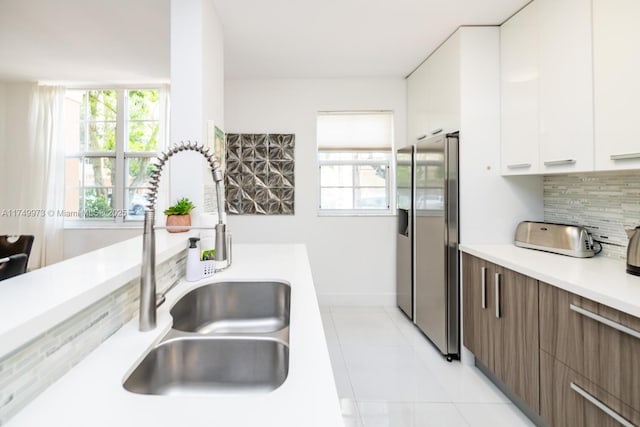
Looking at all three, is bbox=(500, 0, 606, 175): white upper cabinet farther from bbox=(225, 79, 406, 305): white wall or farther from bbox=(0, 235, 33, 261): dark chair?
bbox=(0, 235, 33, 261): dark chair

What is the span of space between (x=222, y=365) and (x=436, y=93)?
2860 mm

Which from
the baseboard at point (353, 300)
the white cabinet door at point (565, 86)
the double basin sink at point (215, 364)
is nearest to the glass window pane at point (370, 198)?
the baseboard at point (353, 300)

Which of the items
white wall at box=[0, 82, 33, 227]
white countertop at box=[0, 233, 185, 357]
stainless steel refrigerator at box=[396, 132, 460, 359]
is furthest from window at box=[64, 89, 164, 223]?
white countertop at box=[0, 233, 185, 357]

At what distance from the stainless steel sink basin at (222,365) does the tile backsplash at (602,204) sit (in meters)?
2.10

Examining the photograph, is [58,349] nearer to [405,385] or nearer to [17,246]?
[405,385]

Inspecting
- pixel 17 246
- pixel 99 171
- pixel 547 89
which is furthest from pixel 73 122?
pixel 547 89

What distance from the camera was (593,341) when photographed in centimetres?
138

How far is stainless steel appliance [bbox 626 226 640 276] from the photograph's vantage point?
5.09 feet

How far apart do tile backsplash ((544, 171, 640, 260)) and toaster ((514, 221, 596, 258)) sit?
4.8 inches

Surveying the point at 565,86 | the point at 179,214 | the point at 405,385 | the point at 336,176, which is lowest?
the point at 405,385

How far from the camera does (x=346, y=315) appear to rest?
138 inches

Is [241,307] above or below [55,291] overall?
below

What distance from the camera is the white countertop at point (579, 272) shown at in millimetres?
1296

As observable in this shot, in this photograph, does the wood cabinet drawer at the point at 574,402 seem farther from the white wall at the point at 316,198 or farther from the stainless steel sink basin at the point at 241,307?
the white wall at the point at 316,198
